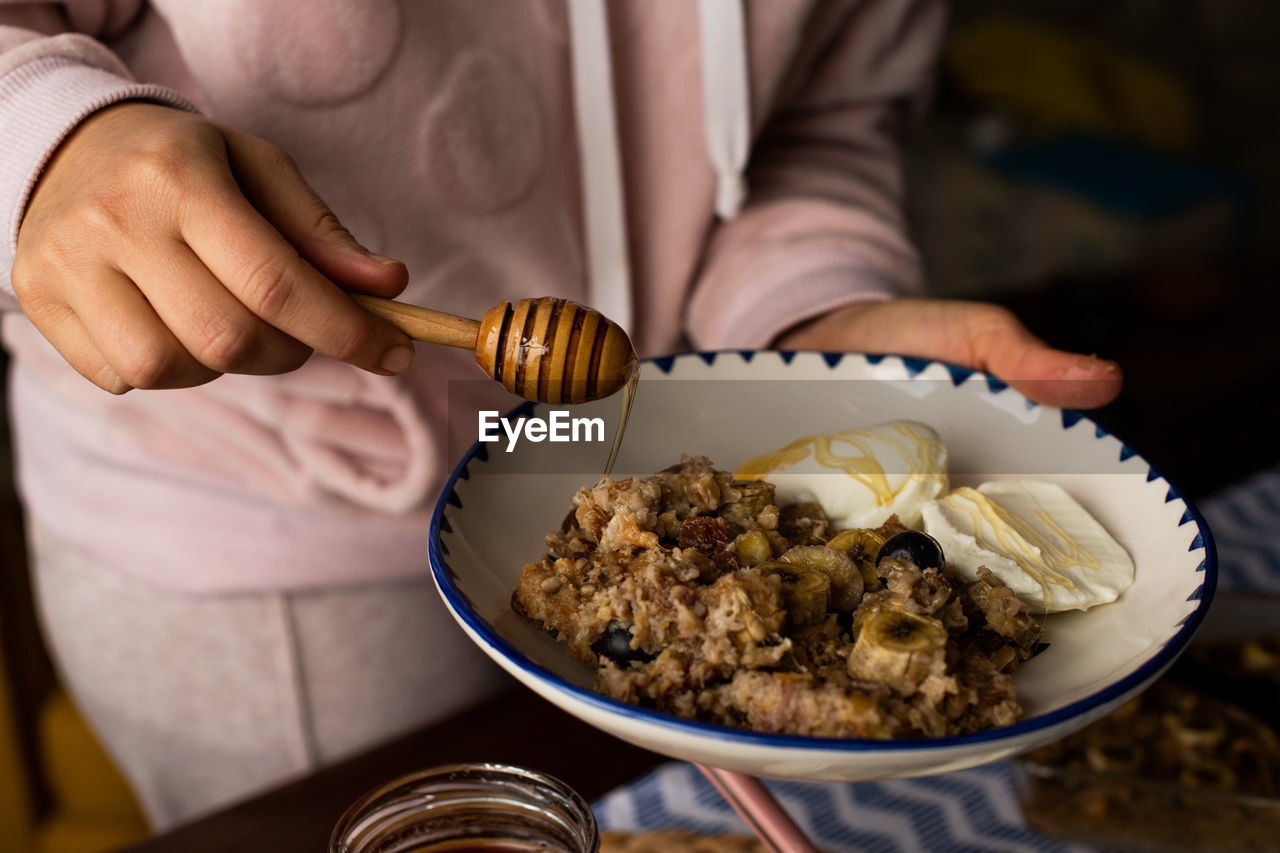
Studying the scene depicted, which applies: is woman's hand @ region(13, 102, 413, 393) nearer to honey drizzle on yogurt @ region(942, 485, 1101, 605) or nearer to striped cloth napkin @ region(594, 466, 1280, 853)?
honey drizzle on yogurt @ region(942, 485, 1101, 605)

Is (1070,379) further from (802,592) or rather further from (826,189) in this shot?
(826,189)

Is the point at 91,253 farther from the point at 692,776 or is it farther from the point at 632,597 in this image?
the point at 692,776

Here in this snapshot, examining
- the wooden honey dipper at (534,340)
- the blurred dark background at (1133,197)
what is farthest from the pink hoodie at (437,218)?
the blurred dark background at (1133,197)

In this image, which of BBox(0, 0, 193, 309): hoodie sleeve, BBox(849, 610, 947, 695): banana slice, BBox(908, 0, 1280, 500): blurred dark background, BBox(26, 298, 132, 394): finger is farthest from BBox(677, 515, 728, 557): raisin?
BBox(908, 0, 1280, 500): blurred dark background

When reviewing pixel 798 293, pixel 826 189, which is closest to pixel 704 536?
pixel 798 293

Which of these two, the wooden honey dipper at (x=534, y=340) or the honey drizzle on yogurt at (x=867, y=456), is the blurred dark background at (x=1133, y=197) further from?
the wooden honey dipper at (x=534, y=340)

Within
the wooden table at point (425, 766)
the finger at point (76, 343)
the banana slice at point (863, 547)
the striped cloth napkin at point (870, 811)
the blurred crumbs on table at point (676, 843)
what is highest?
the finger at point (76, 343)

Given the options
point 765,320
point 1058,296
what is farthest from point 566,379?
point 1058,296
